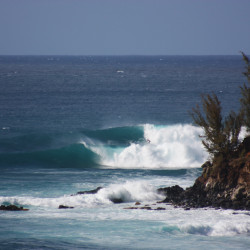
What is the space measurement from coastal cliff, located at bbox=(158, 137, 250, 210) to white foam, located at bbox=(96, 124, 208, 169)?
11942 mm

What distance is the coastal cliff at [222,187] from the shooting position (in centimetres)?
2339

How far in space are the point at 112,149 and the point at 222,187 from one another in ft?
65.7

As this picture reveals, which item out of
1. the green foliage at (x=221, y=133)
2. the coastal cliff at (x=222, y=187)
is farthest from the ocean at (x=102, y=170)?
the green foliage at (x=221, y=133)

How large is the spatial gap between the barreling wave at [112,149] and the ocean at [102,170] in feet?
0.25

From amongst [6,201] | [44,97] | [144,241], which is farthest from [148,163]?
A: [44,97]

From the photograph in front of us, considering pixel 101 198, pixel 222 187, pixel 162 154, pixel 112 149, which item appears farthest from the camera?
pixel 112 149

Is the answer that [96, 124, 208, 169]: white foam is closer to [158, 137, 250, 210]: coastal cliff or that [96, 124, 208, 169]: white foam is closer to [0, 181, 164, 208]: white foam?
[0, 181, 164, 208]: white foam

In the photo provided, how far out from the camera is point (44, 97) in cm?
7888

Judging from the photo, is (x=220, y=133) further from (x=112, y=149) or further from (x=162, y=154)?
(x=112, y=149)

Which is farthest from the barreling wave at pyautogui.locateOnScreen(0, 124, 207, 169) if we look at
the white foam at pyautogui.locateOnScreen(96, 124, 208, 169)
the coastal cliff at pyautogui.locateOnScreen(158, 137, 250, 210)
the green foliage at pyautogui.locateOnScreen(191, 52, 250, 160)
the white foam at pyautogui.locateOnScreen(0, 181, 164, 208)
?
the coastal cliff at pyautogui.locateOnScreen(158, 137, 250, 210)

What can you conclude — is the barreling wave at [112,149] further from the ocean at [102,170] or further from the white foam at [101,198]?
the white foam at [101,198]

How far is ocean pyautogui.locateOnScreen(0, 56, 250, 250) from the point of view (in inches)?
779

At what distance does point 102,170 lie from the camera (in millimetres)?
36094

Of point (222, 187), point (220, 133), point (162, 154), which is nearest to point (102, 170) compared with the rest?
point (162, 154)
